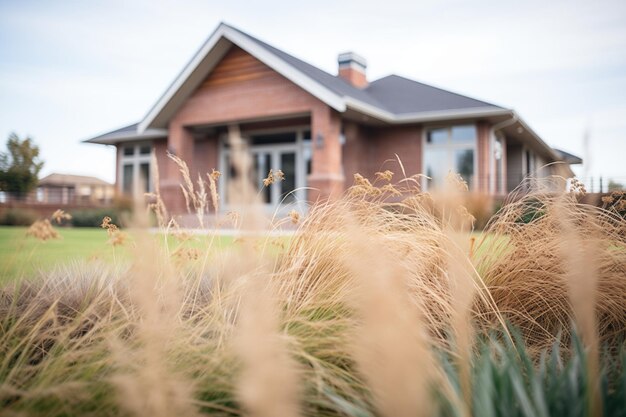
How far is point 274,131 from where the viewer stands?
55.7 feet

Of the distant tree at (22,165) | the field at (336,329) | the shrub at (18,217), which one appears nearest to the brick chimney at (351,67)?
the shrub at (18,217)

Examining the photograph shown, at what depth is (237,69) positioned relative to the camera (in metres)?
15.2

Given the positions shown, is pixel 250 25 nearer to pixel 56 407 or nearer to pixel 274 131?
pixel 274 131

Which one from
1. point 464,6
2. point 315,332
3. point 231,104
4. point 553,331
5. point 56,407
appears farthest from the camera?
point 231,104

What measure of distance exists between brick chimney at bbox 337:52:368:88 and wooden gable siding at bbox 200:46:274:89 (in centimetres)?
412

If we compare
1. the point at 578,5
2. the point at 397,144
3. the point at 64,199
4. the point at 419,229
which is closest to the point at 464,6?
the point at 578,5

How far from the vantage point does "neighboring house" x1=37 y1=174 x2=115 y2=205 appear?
21.8 m

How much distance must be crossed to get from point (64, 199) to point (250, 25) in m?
12.1

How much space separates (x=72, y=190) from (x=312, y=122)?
3264cm

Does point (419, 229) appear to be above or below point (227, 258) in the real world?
above

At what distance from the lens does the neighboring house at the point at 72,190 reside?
2184 cm

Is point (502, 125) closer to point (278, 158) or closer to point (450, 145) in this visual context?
point (450, 145)

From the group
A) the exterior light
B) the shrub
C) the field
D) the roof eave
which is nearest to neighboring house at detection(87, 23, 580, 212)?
the exterior light

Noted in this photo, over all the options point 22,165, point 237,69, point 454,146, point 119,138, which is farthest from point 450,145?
point 22,165
